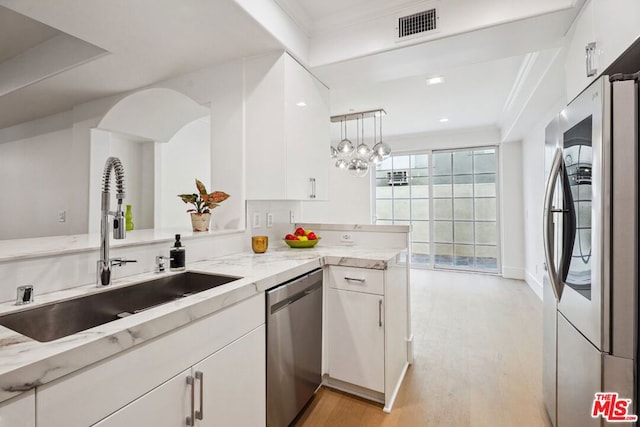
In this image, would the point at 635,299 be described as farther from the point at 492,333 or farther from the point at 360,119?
the point at 360,119

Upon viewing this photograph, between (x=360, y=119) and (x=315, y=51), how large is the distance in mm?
2495

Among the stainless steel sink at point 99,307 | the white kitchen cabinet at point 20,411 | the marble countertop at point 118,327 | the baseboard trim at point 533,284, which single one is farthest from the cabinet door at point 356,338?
the baseboard trim at point 533,284

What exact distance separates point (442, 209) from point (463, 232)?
21.6 inches

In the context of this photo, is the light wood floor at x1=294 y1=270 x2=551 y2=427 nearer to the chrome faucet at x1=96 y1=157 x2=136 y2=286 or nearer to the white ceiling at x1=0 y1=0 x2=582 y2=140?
the chrome faucet at x1=96 y1=157 x2=136 y2=286

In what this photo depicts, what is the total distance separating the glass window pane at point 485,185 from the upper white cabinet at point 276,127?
13.9ft

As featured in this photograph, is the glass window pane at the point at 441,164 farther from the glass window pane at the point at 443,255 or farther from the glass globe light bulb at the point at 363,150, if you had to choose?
the glass globe light bulb at the point at 363,150

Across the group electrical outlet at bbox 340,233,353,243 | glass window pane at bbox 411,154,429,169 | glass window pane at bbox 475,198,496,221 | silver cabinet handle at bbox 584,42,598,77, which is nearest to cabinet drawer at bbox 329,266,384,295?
electrical outlet at bbox 340,233,353,243

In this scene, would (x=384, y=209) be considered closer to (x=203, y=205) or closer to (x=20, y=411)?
(x=203, y=205)

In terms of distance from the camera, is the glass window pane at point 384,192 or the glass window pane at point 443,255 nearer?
the glass window pane at point 443,255

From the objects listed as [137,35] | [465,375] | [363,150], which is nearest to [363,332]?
[465,375]

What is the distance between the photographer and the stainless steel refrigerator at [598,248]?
42.4 inches

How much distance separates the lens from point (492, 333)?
2.98 m

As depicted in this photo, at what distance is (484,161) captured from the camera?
17.8 ft

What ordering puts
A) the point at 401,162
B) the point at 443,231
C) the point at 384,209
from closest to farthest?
1. the point at 443,231
2. the point at 401,162
3. the point at 384,209
